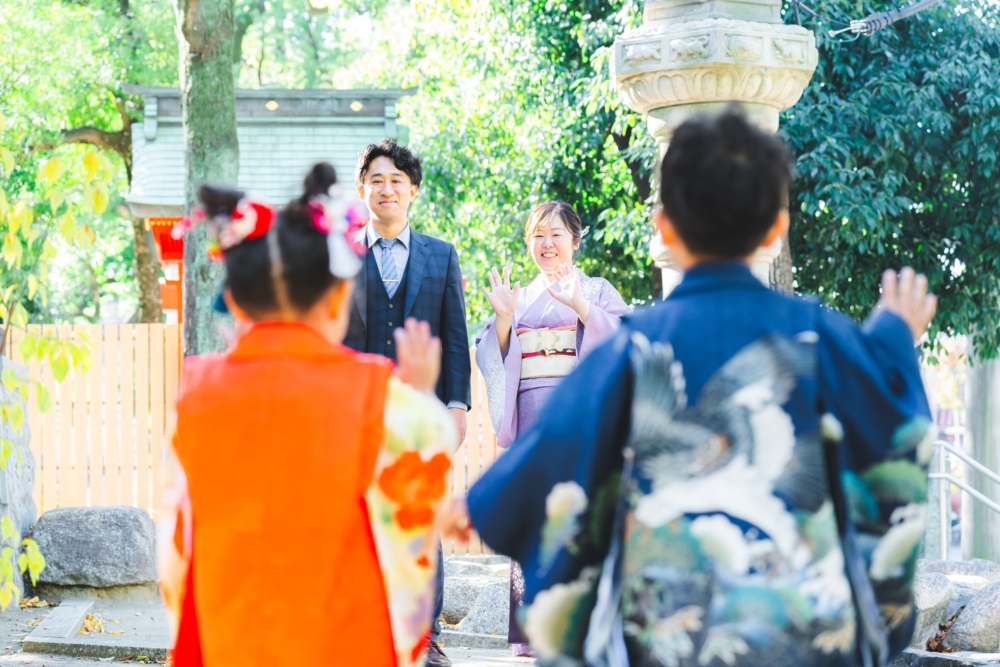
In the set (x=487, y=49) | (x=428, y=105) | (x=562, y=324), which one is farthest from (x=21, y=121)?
(x=562, y=324)

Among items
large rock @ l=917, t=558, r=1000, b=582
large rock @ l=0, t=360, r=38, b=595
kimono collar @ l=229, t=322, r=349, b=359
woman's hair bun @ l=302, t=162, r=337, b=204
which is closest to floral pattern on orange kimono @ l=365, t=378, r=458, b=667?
kimono collar @ l=229, t=322, r=349, b=359

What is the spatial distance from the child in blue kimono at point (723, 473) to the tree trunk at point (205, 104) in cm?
540

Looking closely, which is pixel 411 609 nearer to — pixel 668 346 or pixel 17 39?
pixel 668 346

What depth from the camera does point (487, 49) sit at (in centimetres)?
1187

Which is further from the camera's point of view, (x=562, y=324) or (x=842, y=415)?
(x=562, y=324)

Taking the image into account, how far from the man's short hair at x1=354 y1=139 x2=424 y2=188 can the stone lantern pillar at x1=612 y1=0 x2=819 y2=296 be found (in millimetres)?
1240

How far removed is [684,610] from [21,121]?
14.2m

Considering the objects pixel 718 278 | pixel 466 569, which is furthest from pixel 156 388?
pixel 718 278

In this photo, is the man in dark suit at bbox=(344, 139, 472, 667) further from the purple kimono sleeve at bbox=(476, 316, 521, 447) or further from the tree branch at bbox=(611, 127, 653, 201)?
the tree branch at bbox=(611, 127, 653, 201)

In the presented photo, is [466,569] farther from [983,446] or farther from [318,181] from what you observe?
[983,446]

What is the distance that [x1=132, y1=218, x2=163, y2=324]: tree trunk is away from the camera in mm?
15375

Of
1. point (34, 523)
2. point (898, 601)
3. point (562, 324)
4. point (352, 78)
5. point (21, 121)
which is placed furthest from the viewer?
point (352, 78)

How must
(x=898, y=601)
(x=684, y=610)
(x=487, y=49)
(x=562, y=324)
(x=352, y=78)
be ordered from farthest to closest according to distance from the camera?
(x=352, y=78) → (x=487, y=49) → (x=562, y=324) → (x=898, y=601) → (x=684, y=610)

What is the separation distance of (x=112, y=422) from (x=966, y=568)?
22.7 ft
